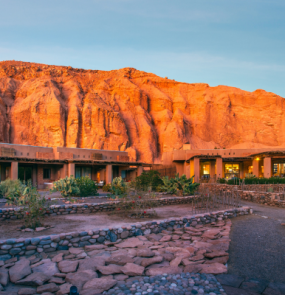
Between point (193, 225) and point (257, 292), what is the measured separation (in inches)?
167

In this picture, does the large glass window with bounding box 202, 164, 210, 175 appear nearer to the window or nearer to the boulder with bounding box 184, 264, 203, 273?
the window

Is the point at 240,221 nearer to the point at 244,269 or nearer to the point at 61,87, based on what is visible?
the point at 244,269

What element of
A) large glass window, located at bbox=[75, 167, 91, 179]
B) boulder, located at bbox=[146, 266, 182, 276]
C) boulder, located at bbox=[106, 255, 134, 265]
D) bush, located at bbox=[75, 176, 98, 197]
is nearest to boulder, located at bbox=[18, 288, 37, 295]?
boulder, located at bbox=[106, 255, 134, 265]

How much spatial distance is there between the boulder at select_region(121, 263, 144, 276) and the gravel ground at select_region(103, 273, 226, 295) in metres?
0.15

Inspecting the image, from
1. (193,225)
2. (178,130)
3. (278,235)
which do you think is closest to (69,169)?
(193,225)

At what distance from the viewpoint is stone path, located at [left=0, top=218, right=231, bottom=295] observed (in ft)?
13.6

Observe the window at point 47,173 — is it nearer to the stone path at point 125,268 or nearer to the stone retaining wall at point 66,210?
the stone retaining wall at point 66,210

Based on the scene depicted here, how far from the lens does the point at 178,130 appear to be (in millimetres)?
48594

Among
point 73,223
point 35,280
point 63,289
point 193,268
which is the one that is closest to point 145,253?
point 193,268

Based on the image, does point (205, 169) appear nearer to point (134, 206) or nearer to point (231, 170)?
point (231, 170)

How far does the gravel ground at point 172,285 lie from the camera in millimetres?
4020

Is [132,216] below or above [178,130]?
below

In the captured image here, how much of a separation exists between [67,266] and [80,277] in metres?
0.61

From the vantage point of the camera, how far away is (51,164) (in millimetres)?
24250
